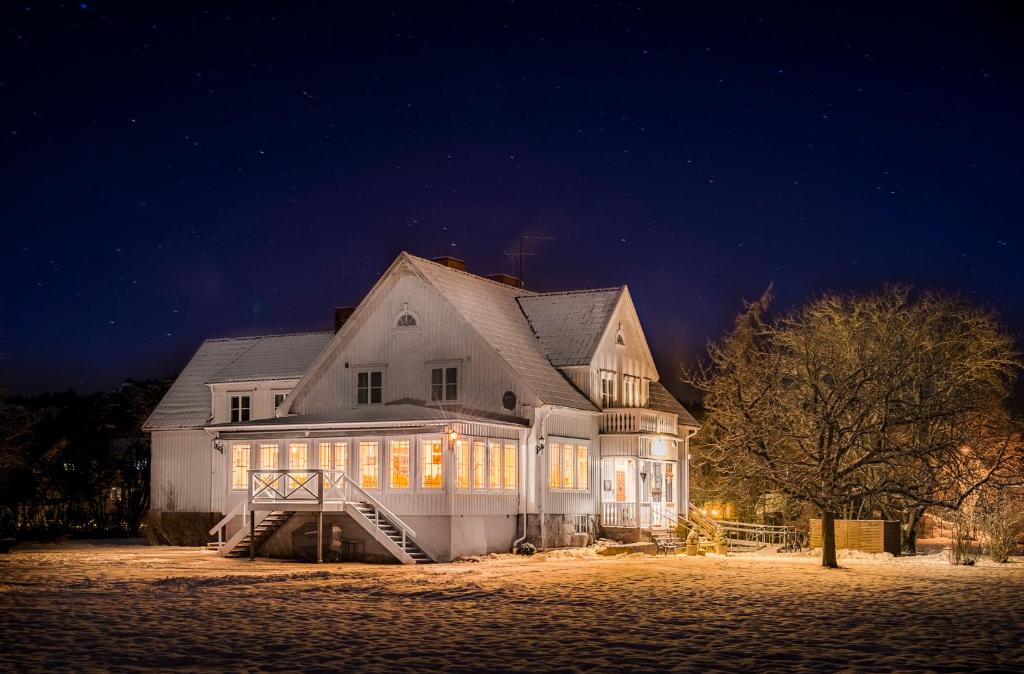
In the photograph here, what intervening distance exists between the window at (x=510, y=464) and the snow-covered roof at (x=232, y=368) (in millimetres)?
11080

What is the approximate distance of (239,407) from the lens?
150ft

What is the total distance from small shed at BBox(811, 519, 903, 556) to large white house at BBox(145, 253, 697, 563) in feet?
20.9

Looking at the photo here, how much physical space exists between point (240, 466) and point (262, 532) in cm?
525

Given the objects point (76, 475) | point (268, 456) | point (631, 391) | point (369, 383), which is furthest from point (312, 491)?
point (76, 475)

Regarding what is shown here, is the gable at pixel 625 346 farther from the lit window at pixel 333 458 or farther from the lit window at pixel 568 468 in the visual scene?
the lit window at pixel 333 458

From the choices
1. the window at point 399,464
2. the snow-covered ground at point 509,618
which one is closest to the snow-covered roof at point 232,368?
the window at point 399,464

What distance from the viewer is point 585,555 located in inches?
1425

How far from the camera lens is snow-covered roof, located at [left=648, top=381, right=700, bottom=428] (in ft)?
147

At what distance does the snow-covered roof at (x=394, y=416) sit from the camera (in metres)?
33.9

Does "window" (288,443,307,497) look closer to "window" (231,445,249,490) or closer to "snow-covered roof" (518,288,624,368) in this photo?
"window" (231,445,249,490)

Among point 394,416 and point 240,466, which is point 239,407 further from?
point 394,416

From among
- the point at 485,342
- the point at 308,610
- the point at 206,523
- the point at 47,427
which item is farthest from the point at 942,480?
the point at 47,427

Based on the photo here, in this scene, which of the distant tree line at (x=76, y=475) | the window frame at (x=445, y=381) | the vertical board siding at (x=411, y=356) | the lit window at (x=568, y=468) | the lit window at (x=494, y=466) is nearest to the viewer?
the lit window at (x=494, y=466)

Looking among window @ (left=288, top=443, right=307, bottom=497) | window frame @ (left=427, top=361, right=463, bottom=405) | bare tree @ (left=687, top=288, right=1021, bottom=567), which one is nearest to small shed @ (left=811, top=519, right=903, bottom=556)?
bare tree @ (left=687, top=288, right=1021, bottom=567)
